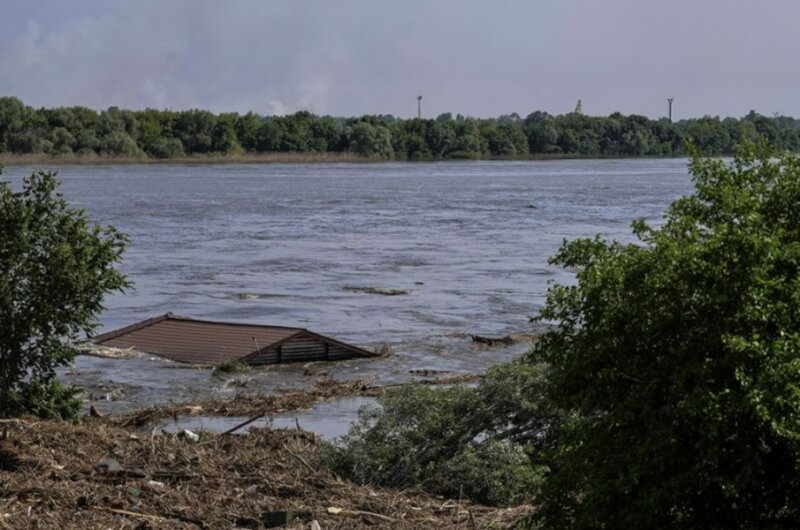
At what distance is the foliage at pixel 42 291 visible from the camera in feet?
36.3

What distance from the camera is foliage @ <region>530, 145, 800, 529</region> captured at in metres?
5.13

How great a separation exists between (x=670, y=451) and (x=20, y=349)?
285 inches

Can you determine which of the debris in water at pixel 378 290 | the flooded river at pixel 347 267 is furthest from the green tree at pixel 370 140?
the debris in water at pixel 378 290

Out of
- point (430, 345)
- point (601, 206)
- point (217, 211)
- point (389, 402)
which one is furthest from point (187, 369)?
point (601, 206)

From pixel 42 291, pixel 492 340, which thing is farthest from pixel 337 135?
pixel 42 291

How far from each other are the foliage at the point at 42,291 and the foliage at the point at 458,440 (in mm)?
2703

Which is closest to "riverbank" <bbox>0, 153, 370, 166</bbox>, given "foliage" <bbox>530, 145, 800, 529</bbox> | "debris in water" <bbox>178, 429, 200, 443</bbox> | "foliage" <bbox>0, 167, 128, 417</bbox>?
"foliage" <bbox>0, 167, 128, 417</bbox>

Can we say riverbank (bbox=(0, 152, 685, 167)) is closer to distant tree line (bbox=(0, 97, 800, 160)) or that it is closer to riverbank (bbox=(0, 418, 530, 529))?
distant tree line (bbox=(0, 97, 800, 160))

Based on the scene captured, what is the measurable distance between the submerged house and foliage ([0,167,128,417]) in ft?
19.0

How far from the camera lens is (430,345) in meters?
20.2

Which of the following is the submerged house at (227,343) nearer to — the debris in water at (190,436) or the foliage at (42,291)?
the foliage at (42,291)

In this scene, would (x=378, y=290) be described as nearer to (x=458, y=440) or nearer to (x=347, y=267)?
(x=347, y=267)

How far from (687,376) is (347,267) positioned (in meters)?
27.4

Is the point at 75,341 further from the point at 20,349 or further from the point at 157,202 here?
the point at 157,202
